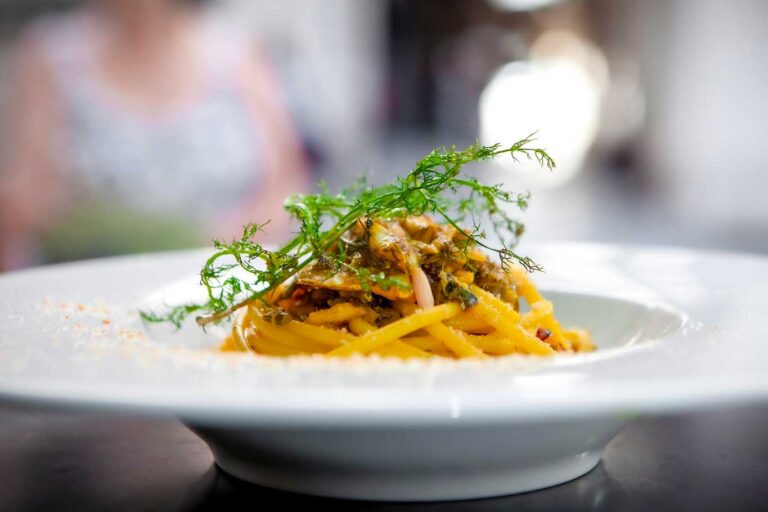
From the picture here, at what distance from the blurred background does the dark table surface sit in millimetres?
531

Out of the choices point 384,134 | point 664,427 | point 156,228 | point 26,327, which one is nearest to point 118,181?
point 156,228

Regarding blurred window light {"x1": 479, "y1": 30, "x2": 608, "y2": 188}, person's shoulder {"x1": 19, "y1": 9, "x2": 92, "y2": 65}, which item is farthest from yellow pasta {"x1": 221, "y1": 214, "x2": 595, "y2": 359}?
blurred window light {"x1": 479, "y1": 30, "x2": 608, "y2": 188}

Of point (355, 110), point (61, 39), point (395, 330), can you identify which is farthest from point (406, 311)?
point (355, 110)

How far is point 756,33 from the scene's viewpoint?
30.9 feet

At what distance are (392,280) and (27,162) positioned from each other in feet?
12.3

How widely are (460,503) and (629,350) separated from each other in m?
0.28

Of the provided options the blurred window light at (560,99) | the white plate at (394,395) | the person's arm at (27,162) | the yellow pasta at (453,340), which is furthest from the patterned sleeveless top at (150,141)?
the blurred window light at (560,99)

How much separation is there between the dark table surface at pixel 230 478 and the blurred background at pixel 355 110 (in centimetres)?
53

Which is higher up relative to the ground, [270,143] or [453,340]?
[270,143]

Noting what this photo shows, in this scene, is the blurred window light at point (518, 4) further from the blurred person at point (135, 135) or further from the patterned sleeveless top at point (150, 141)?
the patterned sleeveless top at point (150, 141)

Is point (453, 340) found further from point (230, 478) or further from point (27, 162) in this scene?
point (27, 162)

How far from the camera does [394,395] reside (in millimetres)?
798

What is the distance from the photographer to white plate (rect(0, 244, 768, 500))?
788 millimetres

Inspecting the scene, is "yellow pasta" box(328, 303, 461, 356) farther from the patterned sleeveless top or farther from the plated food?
the patterned sleeveless top
